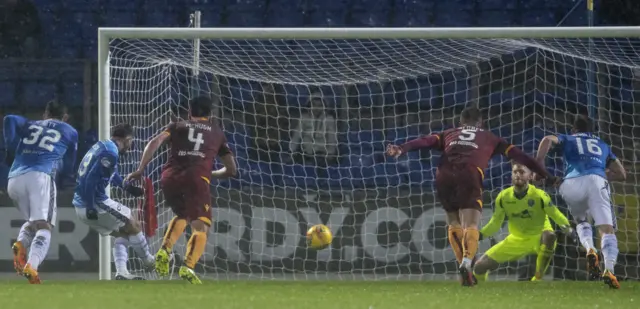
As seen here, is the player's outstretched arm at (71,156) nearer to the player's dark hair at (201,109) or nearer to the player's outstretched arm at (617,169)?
the player's dark hair at (201,109)

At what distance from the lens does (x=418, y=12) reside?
16.0m

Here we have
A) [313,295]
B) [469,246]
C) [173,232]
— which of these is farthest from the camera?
[173,232]

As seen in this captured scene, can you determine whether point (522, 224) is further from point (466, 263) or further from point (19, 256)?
point (19, 256)

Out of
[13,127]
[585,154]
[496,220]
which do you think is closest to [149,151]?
[13,127]

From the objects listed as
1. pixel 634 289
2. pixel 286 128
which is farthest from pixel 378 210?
pixel 634 289

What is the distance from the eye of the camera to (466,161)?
31.5 ft

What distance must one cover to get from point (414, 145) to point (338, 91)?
428cm

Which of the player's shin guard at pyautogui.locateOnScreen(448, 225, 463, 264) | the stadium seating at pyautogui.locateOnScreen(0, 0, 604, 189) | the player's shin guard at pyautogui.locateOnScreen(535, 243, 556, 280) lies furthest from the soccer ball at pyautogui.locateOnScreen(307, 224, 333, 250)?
the player's shin guard at pyautogui.locateOnScreen(535, 243, 556, 280)

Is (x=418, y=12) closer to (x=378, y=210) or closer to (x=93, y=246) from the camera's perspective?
(x=378, y=210)

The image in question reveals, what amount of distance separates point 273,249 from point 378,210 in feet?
3.61

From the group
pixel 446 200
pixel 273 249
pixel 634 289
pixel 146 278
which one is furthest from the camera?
pixel 273 249

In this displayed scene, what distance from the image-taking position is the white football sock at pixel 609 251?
940 centimetres

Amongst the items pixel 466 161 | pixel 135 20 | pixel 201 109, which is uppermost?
pixel 135 20

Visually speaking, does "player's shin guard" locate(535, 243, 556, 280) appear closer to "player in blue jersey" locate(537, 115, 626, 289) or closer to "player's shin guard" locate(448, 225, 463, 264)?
"player in blue jersey" locate(537, 115, 626, 289)
